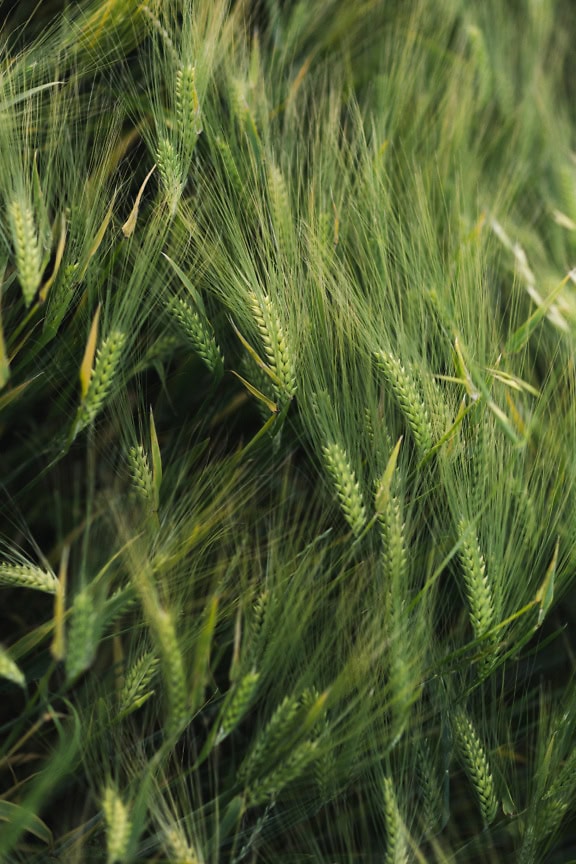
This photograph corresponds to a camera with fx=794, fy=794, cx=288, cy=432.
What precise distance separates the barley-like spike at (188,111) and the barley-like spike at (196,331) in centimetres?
13

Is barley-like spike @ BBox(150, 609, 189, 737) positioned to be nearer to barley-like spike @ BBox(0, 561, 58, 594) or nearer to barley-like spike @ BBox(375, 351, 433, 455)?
barley-like spike @ BBox(0, 561, 58, 594)

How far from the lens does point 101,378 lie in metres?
0.59

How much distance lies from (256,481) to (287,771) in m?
0.24

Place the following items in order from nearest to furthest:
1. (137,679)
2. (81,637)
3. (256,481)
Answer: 1. (81,637)
2. (137,679)
3. (256,481)

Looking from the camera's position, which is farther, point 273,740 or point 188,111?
point 188,111

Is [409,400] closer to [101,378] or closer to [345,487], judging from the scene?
[345,487]

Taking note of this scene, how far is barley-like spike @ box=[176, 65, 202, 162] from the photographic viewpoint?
674mm

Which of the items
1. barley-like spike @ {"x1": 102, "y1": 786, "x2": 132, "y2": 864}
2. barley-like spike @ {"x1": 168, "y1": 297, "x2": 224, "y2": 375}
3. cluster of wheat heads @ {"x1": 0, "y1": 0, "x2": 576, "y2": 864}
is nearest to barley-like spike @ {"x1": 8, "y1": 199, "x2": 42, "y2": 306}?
cluster of wheat heads @ {"x1": 0, "y1": 0, "x2": 576, "y2": 864}

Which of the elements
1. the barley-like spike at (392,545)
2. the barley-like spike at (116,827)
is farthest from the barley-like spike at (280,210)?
the barley-like spike at (116,827)

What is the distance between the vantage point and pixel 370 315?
2.20 ft

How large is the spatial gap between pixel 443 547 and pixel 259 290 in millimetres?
262

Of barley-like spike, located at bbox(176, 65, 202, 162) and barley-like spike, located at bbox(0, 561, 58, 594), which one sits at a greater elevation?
barley-like spike, located at bbox(176, 65, 202, 162)

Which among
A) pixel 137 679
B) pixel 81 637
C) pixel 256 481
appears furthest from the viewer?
pixel 256 481

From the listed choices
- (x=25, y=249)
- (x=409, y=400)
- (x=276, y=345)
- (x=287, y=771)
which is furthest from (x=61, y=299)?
(x=287, y=771)
